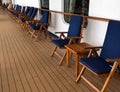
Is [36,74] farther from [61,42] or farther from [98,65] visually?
[98,65]

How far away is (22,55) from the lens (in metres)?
4.30

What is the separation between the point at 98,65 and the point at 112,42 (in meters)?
0.49

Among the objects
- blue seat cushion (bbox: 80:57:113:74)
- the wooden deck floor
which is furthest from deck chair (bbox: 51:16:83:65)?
blue seat cushion (bbox: 80:57:113:74)

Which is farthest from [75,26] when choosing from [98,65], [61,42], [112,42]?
[98,65]

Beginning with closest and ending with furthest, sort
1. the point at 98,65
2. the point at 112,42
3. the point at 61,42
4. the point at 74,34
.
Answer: the point at 98,65 < the point at 112,42 < the point at 61,42 < the point at 74,34

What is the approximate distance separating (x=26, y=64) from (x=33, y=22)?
263cm

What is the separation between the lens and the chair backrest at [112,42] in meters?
2.68

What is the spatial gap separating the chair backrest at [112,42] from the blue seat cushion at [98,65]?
0.14 meters

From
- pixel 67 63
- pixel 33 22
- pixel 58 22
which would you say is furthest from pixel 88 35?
pixel 33 22

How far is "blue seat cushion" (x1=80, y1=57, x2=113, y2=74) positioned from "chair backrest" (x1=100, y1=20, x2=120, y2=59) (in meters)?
0.14

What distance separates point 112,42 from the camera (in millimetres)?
2771

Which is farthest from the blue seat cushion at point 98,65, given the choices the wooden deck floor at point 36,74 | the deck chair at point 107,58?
the wooden deck floor at point 36,74

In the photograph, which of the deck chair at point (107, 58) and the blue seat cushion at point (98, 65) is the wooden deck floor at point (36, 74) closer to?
the deck chair at point (107, 58)

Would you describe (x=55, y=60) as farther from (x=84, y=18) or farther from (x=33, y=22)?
(x=33, y=22)
